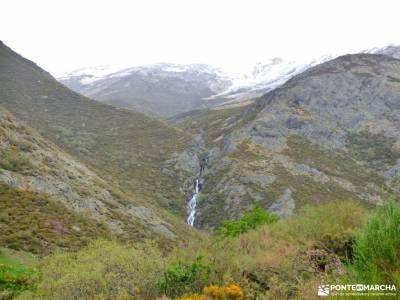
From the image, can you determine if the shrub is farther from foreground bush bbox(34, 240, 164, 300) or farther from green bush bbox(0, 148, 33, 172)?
green bush bbox(0, 148, 33, 172)

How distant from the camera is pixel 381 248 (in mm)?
6367

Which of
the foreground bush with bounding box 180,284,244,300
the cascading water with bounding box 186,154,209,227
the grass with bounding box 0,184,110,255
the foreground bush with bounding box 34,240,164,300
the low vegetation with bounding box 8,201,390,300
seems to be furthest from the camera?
the cascading water with bounding box 186,154,209,227

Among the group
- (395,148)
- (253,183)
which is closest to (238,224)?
(253,183)

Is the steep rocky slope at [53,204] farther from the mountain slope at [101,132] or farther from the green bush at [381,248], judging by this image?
the green bush at [381,248]

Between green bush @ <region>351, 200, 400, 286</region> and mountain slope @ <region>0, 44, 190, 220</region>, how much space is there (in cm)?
4606

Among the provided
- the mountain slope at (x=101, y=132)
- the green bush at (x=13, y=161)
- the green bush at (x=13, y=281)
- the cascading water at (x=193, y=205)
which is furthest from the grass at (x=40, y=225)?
the cascading water at (x=193, y=205)

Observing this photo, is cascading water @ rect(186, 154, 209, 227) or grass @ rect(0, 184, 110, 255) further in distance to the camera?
cascading water @ rect(186, 154, 209, 227)

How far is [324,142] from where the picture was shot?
6962cm

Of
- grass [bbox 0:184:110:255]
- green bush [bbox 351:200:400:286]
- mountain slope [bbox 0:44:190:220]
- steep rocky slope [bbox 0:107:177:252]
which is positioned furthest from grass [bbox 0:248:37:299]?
mountain slope [bbox 0:44:190:220]

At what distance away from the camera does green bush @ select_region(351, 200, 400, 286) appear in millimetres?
Result: 6062

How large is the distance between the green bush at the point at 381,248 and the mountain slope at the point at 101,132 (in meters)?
46.1

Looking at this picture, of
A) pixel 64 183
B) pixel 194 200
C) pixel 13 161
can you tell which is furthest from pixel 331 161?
pixel 13 161

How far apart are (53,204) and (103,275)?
22344 millimetres

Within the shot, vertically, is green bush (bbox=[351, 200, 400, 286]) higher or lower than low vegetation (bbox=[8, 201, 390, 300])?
higher
